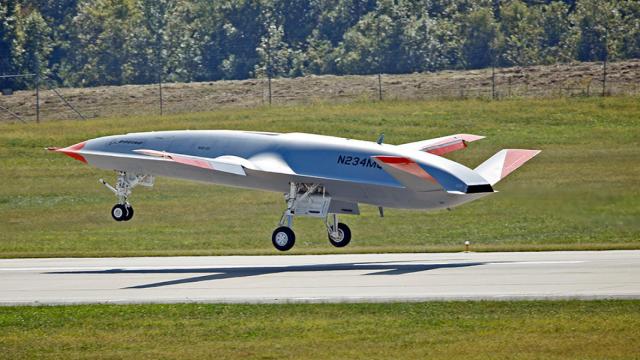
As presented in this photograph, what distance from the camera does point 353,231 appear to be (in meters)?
47.0

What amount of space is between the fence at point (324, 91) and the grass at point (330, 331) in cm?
5114

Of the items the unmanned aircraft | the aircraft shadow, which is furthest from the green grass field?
the aircraft shadow

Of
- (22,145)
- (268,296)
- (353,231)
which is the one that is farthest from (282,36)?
(268,296)

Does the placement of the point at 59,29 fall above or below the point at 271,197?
above

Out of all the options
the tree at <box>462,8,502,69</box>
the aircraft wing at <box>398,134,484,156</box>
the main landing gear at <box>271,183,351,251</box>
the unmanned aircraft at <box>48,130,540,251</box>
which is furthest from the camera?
the tree at <box>462,8,502,69</box>

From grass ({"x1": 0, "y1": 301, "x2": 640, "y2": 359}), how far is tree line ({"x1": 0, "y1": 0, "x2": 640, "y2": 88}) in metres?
71.9

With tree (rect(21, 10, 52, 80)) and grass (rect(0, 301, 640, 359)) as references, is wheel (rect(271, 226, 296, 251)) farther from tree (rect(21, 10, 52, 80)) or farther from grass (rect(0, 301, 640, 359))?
tree (rect(21, 10, 52, 80))

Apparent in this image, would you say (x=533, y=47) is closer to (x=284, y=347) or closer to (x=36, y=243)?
(x=36, y=243)

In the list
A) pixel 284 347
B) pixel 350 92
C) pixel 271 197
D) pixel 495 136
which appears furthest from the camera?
pixel 350 92

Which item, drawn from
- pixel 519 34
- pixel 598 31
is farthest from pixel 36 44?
pixel 598 31

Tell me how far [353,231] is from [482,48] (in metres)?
57.3

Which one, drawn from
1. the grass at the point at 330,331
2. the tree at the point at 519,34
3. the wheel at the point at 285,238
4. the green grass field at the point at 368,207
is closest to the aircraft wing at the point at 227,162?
the wheel at the point at 285,238

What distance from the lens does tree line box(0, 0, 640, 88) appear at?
9762cm

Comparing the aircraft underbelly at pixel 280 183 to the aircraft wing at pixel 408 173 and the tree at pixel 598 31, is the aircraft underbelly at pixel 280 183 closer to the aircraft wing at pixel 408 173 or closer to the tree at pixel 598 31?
the aircraft wing at pixel 408 173
